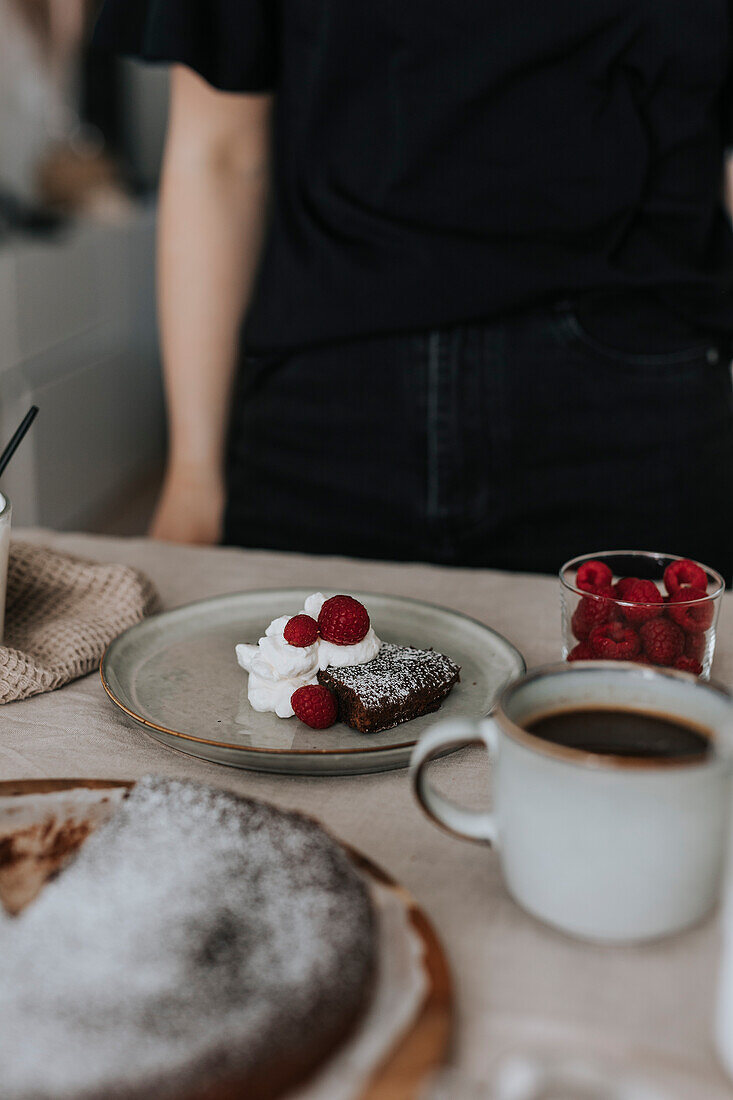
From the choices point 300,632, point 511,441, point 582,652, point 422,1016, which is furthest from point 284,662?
point 511,441

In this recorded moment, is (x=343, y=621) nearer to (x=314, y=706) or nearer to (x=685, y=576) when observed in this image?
(x=314, y=706)

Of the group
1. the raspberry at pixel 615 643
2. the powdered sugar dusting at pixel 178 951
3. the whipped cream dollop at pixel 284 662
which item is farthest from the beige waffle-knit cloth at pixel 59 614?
the raspberry at pixel 615 643

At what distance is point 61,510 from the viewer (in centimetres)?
329

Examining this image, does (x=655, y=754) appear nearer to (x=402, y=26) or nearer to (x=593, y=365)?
(x=593, y=365)

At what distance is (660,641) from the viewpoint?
671mm

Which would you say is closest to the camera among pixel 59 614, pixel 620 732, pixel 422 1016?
pixel 422 1016

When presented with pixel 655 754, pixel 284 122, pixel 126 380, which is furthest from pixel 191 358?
pixel 126 380

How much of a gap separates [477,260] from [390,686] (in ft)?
1.85

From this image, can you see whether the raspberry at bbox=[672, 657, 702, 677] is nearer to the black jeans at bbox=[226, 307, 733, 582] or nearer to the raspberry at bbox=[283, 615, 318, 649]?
the raspberry at bbox=[283, 615, 318, 649]

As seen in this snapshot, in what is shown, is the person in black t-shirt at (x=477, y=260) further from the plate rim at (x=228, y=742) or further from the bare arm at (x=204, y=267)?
the plate rim at (x=228, y=742)

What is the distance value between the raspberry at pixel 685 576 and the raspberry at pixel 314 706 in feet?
0.84

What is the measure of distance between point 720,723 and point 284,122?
0.89m

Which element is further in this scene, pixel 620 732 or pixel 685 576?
pixel 685 576

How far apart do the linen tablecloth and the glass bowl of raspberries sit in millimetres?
81
